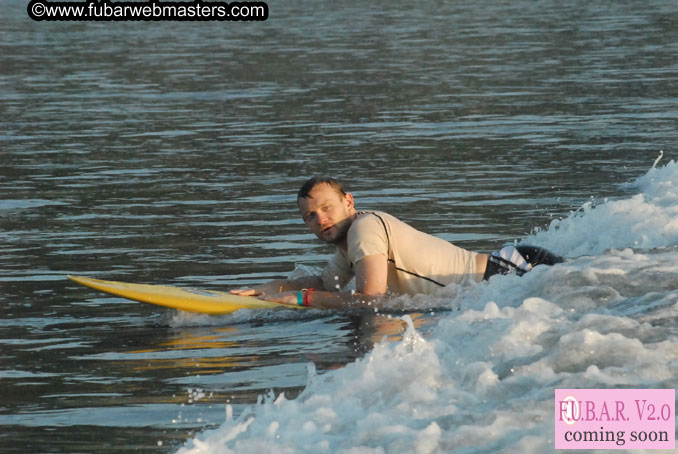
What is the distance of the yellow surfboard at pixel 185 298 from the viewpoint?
9680 mm

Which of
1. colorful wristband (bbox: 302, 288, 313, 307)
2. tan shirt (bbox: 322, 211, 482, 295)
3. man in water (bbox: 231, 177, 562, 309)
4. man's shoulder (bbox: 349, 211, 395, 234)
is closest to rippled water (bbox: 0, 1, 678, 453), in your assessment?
colorful wristband (bbox: 302, 288, 313, 307)

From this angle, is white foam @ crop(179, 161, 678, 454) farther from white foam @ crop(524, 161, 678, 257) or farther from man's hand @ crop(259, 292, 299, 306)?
white foam @ crop(524, 161, 678, 257)

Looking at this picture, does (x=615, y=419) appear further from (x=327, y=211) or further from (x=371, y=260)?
(x=327, y=211)

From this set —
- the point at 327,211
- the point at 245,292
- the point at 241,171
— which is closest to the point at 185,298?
the point at 245,292

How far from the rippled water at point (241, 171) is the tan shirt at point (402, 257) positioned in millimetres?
391

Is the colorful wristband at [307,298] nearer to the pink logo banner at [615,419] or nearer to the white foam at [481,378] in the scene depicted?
the white foam at [481,378]

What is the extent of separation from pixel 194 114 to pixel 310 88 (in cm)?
392

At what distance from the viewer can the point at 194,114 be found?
2359 centimetres

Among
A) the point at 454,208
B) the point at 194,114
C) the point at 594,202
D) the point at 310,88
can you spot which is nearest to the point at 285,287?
the point at 454,208

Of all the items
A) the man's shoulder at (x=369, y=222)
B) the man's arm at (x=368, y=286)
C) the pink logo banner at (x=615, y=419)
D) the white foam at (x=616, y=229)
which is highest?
the white foam at (x=616, y=229)

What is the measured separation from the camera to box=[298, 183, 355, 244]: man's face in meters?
9.13

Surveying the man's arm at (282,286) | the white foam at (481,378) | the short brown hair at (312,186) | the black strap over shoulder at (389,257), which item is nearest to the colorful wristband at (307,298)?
the man's arm at (282,286)

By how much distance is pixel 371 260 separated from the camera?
9086 mm

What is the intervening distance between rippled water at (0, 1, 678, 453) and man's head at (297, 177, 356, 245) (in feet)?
2.22
